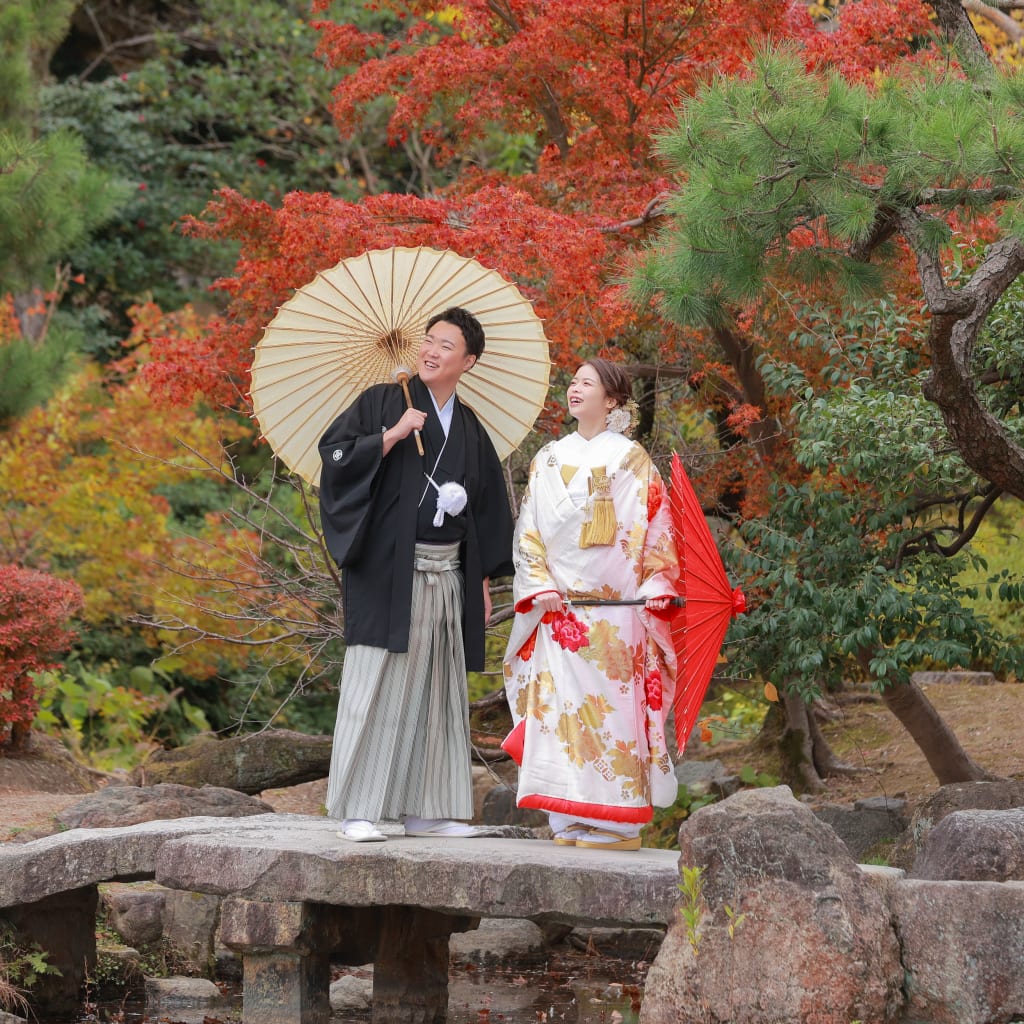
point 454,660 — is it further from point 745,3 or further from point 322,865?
point 745,3

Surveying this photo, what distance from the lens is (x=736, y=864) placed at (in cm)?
391

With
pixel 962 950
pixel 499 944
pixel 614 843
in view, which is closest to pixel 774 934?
pixel 962 950

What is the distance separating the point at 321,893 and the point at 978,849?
81.7 inches

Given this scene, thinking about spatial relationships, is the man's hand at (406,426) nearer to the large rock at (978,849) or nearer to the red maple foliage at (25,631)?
the large rock at (978,849)

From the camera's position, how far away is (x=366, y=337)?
522cm

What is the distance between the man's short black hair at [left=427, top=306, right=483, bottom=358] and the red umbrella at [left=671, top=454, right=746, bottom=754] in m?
0.87

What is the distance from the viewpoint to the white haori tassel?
199 inches

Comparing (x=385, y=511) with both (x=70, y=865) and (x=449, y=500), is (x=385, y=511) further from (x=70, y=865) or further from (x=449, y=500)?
(x=70, y=865)

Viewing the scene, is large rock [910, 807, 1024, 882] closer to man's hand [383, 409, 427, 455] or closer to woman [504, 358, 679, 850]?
woman [504, 358, 679, 850]

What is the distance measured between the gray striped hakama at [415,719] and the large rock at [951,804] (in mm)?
1867

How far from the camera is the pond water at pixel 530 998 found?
5.29 metres

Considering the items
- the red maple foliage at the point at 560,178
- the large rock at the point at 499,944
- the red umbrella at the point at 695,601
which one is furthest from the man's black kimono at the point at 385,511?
the large rock at the point at 499,944

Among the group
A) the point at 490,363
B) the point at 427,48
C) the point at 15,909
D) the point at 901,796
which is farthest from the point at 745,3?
the point at 15,909

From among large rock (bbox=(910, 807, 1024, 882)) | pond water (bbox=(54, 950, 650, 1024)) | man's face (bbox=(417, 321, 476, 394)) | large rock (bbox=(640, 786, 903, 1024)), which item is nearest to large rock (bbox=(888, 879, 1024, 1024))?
large rock (bbox=(640, 786, 903, 1024))
